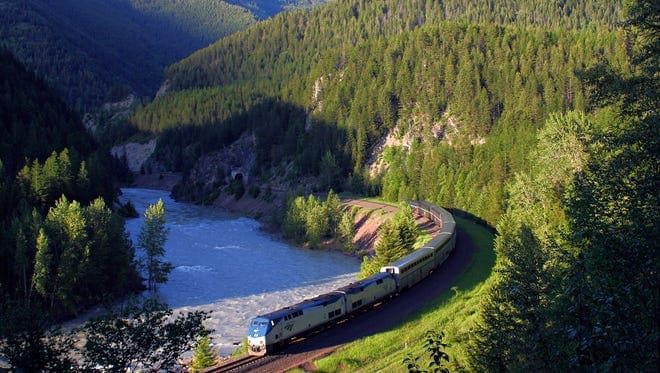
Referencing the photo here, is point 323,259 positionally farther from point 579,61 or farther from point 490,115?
point 579,61

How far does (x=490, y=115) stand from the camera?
364 feet

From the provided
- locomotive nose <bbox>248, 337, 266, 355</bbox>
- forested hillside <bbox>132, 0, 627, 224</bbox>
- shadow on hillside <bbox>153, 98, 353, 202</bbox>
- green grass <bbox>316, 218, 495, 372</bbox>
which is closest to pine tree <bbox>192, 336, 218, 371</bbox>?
locomotive nose <bbox>248, 337, 266, 355</bbox>

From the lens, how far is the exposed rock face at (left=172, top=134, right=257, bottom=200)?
142750mm

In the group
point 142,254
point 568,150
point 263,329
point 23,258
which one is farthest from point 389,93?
point 263,329

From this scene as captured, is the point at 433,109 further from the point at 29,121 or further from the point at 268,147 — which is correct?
the point at 29,121

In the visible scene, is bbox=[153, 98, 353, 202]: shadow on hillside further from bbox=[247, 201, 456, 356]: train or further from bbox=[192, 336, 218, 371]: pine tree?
bbox=[192, 336, 218, 371]: pine tree

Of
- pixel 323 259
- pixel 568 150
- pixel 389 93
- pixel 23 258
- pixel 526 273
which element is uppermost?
pixel 389 93

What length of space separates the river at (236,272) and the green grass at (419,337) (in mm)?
12192

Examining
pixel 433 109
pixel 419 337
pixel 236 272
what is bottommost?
pixel 236 272

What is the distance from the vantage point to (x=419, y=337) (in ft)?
118

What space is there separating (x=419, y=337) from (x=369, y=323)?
4257mm

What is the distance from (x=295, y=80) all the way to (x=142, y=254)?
100012 millimetres

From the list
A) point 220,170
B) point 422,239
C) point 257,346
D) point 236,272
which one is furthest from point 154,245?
point 220,170

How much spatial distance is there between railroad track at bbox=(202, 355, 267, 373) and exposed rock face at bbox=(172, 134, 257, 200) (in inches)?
4183
